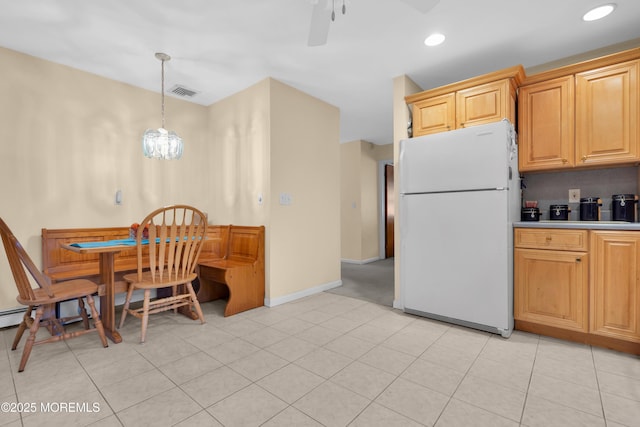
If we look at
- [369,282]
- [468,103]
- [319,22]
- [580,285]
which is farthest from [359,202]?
[319,22]

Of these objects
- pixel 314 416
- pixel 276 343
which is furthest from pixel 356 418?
pixel 276 343

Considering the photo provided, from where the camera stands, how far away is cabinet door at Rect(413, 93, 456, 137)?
282 centimetres

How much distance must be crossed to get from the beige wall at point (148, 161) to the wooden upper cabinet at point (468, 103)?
4.39ft

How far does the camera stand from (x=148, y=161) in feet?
11.4

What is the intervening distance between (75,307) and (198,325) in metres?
1.36

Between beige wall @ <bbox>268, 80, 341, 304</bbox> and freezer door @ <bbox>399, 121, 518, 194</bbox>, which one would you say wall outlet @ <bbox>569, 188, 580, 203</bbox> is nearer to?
freezer door @ <bbox>399, 121, 518, 194</bbox>

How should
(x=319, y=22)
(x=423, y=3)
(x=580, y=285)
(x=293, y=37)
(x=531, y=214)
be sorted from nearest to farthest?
(x=423, y=3) < (x=319, y=22) < (x=580, y=285) < (x=293, y=37) < (x=531, y=214)

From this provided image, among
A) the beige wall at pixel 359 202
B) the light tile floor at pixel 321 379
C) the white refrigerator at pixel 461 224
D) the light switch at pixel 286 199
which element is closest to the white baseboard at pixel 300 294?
the light tile floor at pixel 321 379

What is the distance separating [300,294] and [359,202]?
2809mm

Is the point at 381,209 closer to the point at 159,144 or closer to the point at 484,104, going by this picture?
the point at 484,104

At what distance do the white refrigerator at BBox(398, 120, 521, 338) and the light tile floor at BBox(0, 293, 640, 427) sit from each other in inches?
10.3

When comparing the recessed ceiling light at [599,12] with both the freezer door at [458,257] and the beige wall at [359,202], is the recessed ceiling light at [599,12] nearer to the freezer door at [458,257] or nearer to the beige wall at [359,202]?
the freezer door at [458,257]

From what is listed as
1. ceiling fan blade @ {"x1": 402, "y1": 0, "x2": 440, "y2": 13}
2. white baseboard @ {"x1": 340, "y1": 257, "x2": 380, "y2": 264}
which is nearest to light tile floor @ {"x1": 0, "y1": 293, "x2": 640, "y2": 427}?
ceiling fan blade @ {"x1": 402, "y1": 0, "x2": 440, "y2": 13}

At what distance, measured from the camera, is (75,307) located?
294 centimetres
